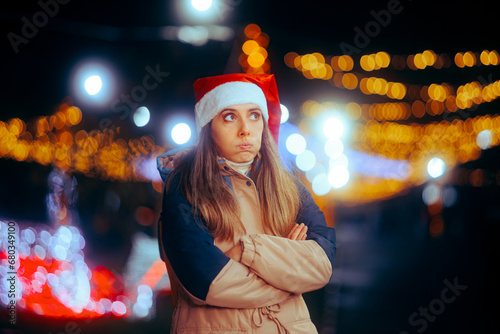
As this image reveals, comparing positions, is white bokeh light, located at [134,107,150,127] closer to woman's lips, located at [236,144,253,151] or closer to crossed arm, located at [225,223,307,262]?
woman's lips, located at [236,144,253,151]

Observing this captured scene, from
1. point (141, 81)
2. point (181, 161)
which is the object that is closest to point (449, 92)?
point (141, 81)

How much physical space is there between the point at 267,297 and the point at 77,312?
5.36 metres

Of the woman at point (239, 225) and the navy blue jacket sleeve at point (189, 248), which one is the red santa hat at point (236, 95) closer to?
the woman at point (239, 225)

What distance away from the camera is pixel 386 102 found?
22531 millimetres

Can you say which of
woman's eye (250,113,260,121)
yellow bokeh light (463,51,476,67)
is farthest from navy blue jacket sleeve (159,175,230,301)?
yellow bokeh light (463,51,476,67)

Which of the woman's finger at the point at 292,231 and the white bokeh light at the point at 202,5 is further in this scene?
the white bokeh light at the point at 202,5

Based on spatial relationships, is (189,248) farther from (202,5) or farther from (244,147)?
(202,5)

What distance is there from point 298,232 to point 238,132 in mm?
624

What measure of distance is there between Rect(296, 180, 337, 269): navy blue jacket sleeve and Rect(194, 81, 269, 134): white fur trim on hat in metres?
0.53

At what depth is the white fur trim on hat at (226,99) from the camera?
2.75 meters

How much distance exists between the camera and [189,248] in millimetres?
2396

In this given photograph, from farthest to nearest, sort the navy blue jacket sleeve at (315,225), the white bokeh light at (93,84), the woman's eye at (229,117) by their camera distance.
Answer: the white bokeh light at (93,84) < the woman's eye at (229,117) < the navy blue jacket sleeve at (315,225)

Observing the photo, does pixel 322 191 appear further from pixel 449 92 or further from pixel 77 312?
pixel 77 312

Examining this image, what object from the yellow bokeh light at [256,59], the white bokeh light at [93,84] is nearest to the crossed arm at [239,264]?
the yellow bokeh light at [256,59]
